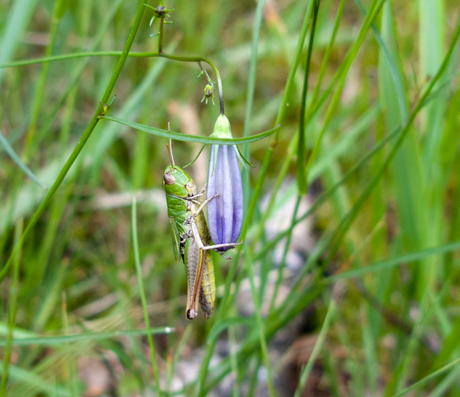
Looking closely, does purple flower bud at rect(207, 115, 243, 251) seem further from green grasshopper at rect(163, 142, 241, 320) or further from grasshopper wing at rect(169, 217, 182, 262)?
grasshopper wing at rect(169, 217, 182, 262)

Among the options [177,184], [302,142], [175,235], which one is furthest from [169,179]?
[302,142]

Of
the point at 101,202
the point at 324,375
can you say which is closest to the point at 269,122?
the point at 101,202

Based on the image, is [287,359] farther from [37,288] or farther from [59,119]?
[59,119]

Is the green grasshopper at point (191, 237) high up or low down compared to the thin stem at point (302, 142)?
down

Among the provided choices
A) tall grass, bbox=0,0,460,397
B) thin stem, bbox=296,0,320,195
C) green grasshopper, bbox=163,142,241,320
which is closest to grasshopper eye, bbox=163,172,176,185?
green grasshopper, bbox=163,142,241,320

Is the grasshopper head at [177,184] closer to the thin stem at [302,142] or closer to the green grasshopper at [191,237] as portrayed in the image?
the green grasshopper at [191,237]

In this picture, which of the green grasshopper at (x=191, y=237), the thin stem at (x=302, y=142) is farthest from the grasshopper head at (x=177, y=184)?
the thin stem at (x=302, y=142)
